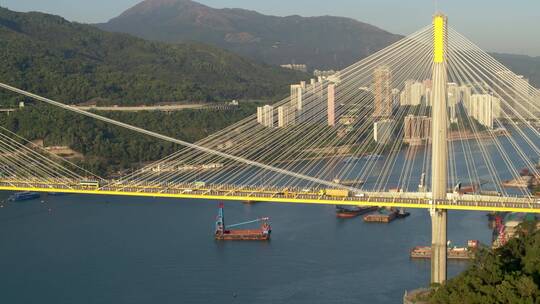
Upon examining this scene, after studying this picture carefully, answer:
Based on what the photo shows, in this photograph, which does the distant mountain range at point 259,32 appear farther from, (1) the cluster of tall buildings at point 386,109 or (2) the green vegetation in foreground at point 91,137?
(1) the cluster of tall buildings at point 386,109

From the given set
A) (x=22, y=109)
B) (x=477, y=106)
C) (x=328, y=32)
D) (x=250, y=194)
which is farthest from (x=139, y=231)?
(x=328, y=32)

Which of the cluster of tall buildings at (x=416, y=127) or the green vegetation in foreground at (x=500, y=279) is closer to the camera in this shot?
the green vegetation in foreground at (x=500, y=279)

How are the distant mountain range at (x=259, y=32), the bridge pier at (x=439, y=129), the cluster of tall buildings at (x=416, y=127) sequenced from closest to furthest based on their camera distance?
the bridge pier at (x=439, y=129), the cluster of tall buildings at (x=416, y=127), the distant mountain range at (x=259, y=32)

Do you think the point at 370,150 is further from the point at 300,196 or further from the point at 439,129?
the point at 439,129

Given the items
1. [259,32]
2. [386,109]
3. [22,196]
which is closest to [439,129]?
[386,109]

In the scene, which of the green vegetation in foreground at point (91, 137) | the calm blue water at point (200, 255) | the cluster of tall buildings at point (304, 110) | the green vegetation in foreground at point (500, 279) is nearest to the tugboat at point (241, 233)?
the calm blue water at point (200, 255)

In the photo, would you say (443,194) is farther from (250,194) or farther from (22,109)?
(22,109)

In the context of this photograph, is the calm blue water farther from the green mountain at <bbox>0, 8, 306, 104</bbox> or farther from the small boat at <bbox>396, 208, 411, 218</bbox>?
the green mountain at <bbox>0, 8, 306, 104</bbox>
